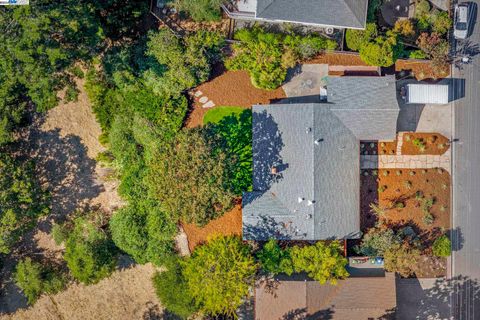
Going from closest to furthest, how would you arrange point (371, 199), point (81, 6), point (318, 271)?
point (81, 6) < point (318, 271) < point (371, 199)

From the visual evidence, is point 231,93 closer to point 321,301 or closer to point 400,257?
point 321,301

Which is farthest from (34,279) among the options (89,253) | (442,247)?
(442,247)

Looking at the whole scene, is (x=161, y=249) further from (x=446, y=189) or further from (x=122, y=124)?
(x=446, y=189)

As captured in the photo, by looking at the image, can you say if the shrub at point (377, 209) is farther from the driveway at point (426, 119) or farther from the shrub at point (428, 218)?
the driveway at point (426, 119)

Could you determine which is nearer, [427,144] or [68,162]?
[427,144]

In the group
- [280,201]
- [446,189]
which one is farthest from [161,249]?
[446,189]

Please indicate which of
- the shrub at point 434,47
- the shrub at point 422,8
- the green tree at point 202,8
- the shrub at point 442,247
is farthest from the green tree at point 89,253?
the shrub at point 422,8
